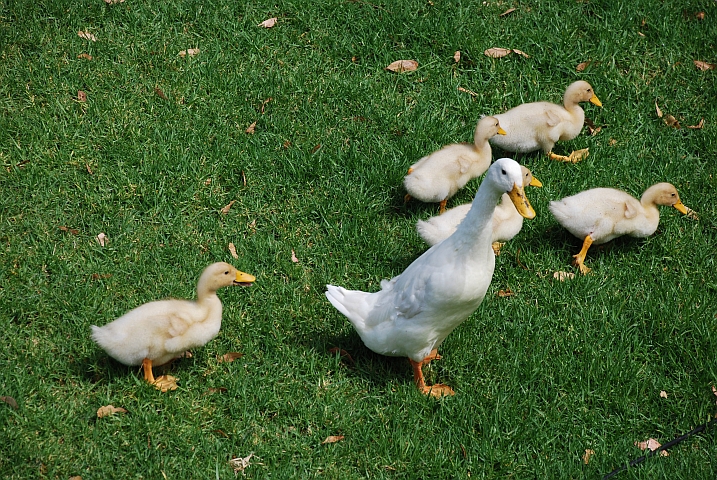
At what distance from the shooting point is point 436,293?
4.79 metres

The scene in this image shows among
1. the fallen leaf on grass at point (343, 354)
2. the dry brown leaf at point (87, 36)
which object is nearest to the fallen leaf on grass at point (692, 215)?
the fallen leaf on grass at point (343, 354)

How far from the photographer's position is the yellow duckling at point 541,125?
6797 mm

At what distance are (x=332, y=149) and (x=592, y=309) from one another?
8.71 feet

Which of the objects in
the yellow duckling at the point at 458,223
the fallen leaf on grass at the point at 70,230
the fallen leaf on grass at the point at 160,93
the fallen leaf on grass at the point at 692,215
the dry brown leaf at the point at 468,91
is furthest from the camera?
the dry brown leaf at the point at 468,91

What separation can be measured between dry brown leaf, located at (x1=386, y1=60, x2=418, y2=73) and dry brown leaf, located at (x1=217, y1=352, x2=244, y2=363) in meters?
3.71

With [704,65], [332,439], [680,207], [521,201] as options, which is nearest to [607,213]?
[680,207]

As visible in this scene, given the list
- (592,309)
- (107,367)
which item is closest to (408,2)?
(592,309)

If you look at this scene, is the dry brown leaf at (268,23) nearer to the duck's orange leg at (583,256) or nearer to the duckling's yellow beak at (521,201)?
the duck's orange leg at (583,256)

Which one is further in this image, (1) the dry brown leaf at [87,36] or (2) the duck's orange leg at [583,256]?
(1) the dry brown leaf at [87,36]

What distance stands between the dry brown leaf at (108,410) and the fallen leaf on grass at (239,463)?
77cm

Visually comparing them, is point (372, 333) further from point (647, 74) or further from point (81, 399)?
point (647, 74)

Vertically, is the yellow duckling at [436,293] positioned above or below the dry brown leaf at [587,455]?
above

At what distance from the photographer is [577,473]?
4695 mm

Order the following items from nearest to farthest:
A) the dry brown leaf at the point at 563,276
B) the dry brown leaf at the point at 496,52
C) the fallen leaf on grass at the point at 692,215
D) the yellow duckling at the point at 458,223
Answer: the yellow duckling at the point at 458,223, the dry brown leaf at the point at 563,276, the fallen leaf on grass at the point at 692,215, the dry brown leaf at the point at 496,52
